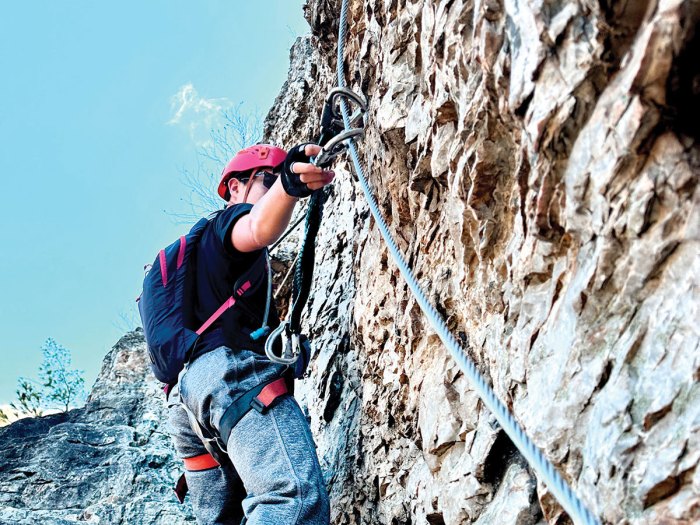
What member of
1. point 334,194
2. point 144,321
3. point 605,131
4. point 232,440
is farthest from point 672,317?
point 334,194

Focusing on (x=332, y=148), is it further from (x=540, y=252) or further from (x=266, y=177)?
(x=540, y=252)

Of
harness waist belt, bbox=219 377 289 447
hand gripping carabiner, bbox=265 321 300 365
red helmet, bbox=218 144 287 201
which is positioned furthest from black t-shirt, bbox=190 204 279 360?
red helmet, bbox=218 144 287 201

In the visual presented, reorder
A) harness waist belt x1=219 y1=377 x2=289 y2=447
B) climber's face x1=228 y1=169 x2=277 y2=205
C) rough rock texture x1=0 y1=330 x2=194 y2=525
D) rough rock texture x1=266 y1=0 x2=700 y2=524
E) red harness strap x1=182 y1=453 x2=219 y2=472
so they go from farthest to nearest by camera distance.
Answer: rough rock texture x1=0 y1=330 x2=194 y2=525 < climber's face x1=228 y1=169 x2=277 y2=205 < red harness strap x1=182 y1=453 x2=219 y2=472 < harness waist belt x1=219 y1=377 x2=289 y2=447 < rough rock texture x1=266 y1=0 x2=700 y2=524

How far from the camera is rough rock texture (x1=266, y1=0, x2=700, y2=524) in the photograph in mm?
1406

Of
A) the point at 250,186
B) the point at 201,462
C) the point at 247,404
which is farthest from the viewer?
the point at 250,186

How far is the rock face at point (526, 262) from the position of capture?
1.41 metres

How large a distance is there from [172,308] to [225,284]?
311mm

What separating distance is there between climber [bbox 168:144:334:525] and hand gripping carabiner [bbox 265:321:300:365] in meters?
0.11

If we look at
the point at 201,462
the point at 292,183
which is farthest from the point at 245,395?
the point at 292,183

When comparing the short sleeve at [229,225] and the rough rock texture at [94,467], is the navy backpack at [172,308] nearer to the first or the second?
the short sleeve at [229,225]

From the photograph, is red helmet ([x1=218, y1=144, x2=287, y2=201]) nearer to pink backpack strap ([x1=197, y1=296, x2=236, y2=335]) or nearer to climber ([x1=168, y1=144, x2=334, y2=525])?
climber ([x1=168, y1=144, x2=334, y2=525])

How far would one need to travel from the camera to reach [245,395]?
3.14 m

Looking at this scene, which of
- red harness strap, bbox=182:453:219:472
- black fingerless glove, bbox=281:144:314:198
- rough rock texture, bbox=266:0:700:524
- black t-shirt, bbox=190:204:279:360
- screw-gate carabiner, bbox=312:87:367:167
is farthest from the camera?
red harness strap, bbox=182:453:219:472

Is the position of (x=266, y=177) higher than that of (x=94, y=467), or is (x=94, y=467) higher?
(x=266, y=177)
